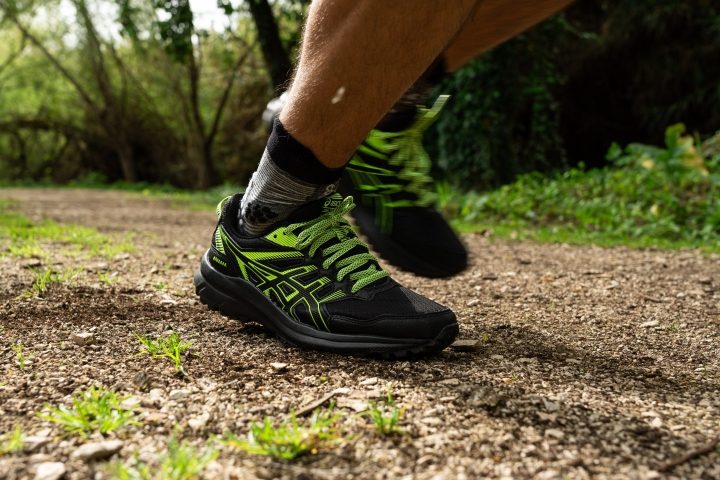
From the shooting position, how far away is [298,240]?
155 cm

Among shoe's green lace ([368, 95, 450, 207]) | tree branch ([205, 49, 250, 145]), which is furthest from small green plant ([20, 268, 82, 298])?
tree branch ([205, 49, 250, 145])

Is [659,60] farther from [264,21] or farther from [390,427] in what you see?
[390,427]

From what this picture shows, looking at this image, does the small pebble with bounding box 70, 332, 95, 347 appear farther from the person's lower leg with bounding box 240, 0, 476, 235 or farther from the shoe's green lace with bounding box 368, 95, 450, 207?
the shoe's green lace with bounding box 368, 95, 450, 207

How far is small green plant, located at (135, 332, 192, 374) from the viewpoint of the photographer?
4.52 feet

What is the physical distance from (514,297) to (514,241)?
2.11 metres

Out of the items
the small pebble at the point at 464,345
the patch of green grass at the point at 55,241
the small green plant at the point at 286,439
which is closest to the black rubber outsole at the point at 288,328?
the small pebble at the point at 464,345

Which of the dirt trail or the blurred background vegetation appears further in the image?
the blurred background vegetation

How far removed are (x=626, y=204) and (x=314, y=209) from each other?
4.38 metres

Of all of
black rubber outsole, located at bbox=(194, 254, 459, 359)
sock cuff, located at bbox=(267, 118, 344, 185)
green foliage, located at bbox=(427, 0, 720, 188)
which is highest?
green foliage, located at bbox=(427, 0, 720, 188)

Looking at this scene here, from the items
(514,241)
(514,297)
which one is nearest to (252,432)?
(514,297)

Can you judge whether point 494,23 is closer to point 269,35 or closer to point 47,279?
point 47,279

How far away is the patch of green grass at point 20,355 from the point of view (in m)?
1.34

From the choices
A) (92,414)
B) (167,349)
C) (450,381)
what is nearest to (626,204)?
(450,381)

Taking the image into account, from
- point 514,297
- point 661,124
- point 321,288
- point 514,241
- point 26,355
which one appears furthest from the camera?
point 661,124
